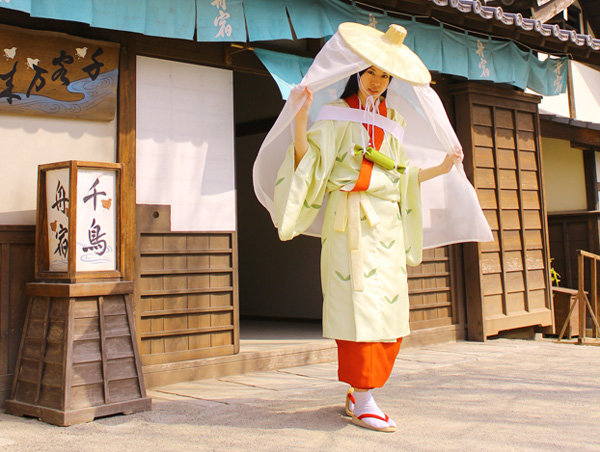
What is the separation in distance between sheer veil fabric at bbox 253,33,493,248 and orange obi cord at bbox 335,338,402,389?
94 cm

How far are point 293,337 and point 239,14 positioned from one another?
3.68 metres

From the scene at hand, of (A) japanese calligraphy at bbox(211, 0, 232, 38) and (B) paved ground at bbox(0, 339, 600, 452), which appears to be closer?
(B) paved ground at bbox(0, 339, 600, 452)

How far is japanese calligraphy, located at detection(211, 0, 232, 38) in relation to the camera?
4.93 meters

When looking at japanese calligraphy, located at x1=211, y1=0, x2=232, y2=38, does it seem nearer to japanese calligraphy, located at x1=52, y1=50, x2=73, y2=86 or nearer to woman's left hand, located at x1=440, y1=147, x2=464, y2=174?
japanese calligraphy, located at x1=52, y1=50, x2=73, y2=86

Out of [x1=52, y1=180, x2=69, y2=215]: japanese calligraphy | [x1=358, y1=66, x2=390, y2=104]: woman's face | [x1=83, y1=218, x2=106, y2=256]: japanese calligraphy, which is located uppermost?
[x1=358, y1=66, x2=390, y2=104]: woman's face

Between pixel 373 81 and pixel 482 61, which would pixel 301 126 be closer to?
pixel 373 81

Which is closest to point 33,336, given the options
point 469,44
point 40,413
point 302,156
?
point 40,413

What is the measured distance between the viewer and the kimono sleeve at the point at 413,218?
3.95 metres

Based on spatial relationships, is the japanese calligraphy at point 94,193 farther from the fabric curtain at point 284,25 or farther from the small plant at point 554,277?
the small plant at point 554,277

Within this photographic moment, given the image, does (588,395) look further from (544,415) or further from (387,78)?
(387,78)

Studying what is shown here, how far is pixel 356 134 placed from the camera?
365 centimetres

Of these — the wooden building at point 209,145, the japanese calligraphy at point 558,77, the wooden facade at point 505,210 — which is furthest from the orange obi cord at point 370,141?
the japanese calligraphy at point 558,77

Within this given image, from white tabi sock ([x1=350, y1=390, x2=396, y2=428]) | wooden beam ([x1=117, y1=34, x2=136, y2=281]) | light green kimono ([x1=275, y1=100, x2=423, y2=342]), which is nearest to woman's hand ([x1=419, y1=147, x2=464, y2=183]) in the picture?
light green kimono ([x1=275, y1=100, x2=423, y2=342])

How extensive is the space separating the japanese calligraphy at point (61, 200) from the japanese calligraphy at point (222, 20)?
1.85 meters
